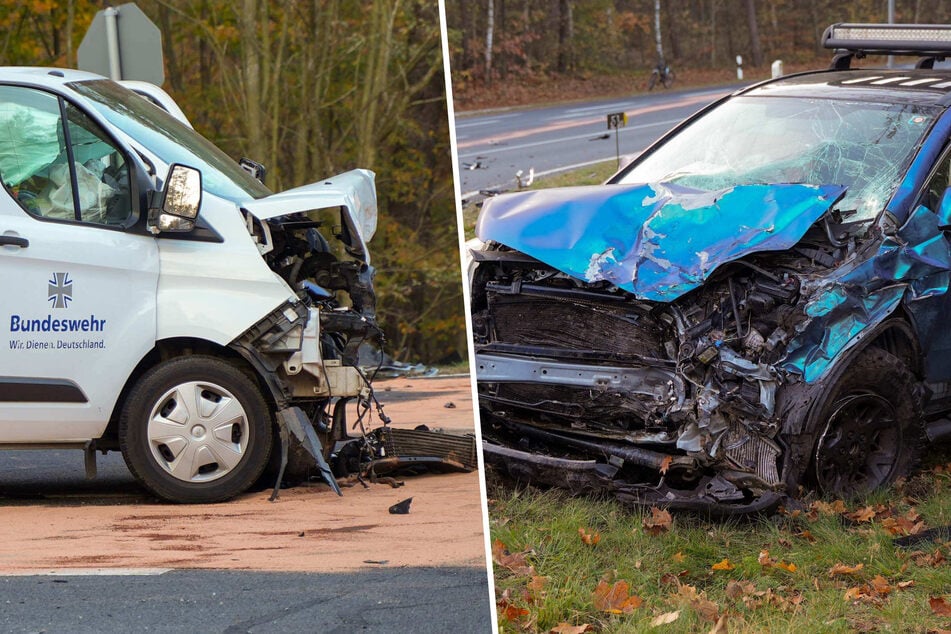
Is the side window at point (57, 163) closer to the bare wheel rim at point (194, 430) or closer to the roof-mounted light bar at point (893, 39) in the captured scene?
the bare wheel rim at point (194, 430)

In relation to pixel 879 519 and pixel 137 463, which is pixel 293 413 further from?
pixel 879 519

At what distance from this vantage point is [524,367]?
5.71 m

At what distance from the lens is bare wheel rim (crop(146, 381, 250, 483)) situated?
21.4ft

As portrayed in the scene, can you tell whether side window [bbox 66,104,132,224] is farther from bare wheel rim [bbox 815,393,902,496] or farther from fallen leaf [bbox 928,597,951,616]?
fallen leaf [bbox 928,597,951,616]

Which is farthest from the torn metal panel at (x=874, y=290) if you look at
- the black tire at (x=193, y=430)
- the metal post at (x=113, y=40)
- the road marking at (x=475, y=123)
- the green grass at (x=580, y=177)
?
the road marking at (x=475, y=123)

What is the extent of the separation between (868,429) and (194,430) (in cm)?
334

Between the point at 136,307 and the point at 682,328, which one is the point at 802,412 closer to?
the point at 682,328

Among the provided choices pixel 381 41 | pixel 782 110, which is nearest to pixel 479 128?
pixel 381 41

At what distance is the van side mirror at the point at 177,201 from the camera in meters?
6.41

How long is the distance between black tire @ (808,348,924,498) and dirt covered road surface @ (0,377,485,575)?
1.56 metres

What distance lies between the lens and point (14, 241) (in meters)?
6.39

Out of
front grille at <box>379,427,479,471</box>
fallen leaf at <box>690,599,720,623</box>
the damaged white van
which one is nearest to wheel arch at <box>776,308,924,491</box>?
fallen leaf at <box>690,599,720,623</box>

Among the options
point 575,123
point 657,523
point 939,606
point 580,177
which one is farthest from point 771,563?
point 575,123

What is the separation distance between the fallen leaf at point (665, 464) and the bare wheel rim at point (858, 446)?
620 mm
